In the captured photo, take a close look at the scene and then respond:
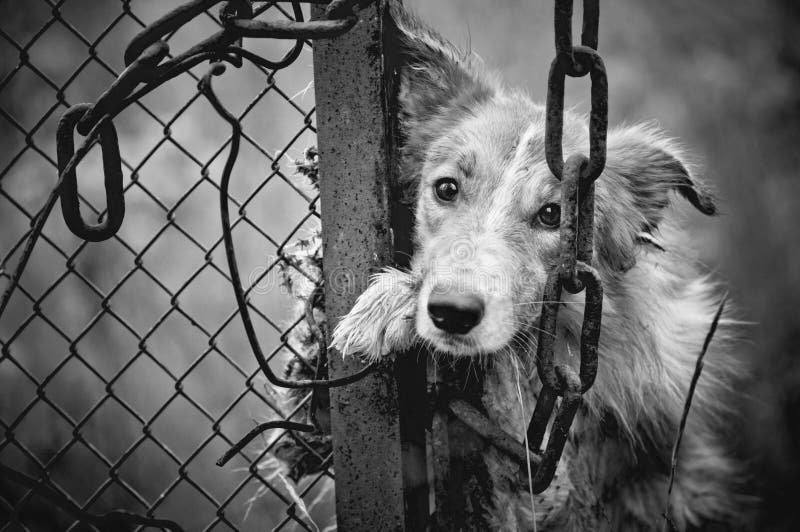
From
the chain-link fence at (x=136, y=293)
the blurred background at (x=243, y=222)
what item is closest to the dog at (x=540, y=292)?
the blurred background at (x=243, y=222)

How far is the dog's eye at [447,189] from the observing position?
2.02 m

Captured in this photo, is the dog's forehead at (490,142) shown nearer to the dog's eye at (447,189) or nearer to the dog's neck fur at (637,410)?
the dog's eye at (447,189)

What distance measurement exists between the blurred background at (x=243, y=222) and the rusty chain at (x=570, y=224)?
2.86m

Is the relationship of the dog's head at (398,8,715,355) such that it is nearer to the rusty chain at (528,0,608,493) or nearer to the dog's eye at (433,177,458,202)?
the dog's eye at (433,177,458,202)

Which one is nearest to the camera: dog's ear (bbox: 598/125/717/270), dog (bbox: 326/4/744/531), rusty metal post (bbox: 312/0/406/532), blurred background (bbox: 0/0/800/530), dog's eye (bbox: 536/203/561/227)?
rusty metal post (bbox: 312/0/406/532)

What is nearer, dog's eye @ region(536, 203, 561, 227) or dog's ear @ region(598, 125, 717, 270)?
dog's eye @ region(536, 203, 561, 227)

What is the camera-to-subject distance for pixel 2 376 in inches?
159

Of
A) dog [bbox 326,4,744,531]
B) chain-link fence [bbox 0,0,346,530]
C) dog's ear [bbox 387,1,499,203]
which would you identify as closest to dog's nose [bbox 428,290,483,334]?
dog [bbox 326,4,744,531]

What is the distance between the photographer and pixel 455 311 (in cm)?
151

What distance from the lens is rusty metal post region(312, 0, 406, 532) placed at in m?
1.43

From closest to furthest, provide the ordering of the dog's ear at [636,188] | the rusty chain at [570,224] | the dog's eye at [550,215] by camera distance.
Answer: the rusty chain at [570,224] < the dog's eye at [550,215] < the dog's ear at [636,188]

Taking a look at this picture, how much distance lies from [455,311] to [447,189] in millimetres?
660

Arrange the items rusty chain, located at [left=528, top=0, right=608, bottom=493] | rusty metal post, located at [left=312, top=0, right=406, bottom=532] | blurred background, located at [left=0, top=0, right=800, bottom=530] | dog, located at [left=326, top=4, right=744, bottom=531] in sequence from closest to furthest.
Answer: rusty chain, located at [left=528, top=0, right=608, bottom=493] < rusty metal post, located at [left=312, top=0, right=406, bottom=532] < dog, located at [left=326, top=4, right=744, bottom=531] < blurred background, located at [left=0, top=0, right=800, bottom=530]

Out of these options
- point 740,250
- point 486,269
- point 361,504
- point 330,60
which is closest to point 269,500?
point 361,504
